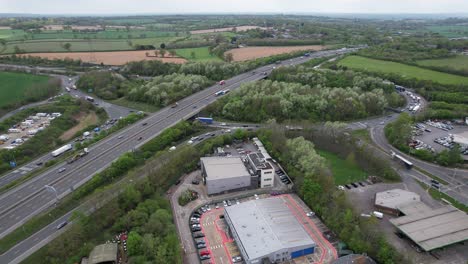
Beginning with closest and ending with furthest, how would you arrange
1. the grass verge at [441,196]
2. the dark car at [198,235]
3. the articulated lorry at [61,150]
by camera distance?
the dark car at [198,235] → the grass verge at [441,196] → the articulated lorry at [61,150]

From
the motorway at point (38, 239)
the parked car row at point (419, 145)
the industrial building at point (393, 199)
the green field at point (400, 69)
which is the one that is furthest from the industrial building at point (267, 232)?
the green field at point (400, 69)

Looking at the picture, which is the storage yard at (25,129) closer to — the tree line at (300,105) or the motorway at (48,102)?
the motorway at (48,102)

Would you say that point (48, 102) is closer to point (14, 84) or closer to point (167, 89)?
point (14, 84)

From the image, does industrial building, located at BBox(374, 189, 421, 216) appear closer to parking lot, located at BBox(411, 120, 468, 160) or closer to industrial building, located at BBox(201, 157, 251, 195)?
parking lot, located at BBox(411, 120, 468, 160)

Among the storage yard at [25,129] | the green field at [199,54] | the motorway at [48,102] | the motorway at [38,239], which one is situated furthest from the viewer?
the green field at [199,54]

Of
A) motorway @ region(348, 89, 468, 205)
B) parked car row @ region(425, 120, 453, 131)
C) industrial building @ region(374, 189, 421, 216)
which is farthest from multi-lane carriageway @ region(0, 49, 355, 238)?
parked car row @ region(425, 120, 453, 131)

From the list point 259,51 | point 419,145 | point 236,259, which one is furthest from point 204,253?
point 259,51
